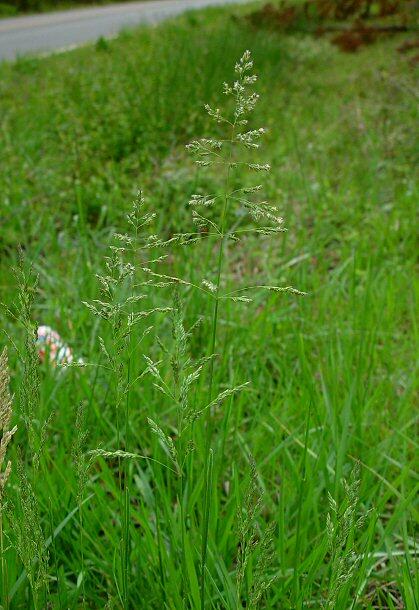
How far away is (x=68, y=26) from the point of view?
1591 cm

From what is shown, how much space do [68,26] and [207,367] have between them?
50.6 ft

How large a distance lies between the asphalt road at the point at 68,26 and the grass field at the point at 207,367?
19.7 feet

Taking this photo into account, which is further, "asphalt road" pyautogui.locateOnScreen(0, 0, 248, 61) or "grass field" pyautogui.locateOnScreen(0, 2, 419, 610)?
"asphalt road" pyautogui.locateOnScreen(0, 0, 248, 61)

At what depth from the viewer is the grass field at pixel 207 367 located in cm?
108

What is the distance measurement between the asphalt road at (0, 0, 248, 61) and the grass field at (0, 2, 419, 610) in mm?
6007

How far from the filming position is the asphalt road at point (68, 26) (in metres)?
12.8

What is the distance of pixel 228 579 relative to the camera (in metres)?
1.25

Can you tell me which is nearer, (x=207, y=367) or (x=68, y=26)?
(x=207, y=367)

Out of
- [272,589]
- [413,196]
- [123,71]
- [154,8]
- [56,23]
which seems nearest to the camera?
[272,589]

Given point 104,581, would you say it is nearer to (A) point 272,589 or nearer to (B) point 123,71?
(A) point 272,589

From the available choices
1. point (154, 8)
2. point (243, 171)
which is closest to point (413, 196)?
point (243, 171)

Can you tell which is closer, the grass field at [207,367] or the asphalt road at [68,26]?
the grass field at [207,367]

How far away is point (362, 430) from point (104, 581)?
735 mm

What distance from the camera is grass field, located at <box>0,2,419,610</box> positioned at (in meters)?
1.08
